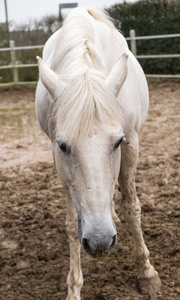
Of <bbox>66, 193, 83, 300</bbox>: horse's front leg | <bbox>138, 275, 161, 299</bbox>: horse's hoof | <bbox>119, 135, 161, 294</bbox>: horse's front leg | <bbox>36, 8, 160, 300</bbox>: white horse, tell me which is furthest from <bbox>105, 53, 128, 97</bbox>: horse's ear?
<bbox>138, 275, 161, 299</bbox>: horse's hoof

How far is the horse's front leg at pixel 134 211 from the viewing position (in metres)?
2.82

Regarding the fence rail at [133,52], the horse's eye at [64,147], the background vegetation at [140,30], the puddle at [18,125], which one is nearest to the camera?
the horse's eye at [64,147]

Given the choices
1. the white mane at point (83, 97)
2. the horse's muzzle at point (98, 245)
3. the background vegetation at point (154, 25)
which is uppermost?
the white mane at point (83, 97)

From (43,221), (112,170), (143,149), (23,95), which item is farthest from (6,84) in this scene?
(112,170)

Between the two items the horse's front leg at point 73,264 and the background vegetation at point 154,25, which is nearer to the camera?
the horse's front leg at point 73,264

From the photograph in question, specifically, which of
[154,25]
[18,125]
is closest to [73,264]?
[18,125]

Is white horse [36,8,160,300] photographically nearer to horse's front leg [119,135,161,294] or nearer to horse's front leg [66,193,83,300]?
horse's front leg [66,193,83,300]

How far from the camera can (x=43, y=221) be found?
3988 millimetres

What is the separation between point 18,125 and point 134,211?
5.73 m

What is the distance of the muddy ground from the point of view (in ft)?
9.54

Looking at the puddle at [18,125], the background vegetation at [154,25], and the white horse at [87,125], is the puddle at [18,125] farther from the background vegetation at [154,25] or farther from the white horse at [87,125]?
the white horse at [87,125]

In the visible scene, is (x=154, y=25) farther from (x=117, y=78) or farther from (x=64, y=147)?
(x=64, y=147)

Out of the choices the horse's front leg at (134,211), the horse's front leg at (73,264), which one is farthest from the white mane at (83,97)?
the horse's front leg at (73,264)

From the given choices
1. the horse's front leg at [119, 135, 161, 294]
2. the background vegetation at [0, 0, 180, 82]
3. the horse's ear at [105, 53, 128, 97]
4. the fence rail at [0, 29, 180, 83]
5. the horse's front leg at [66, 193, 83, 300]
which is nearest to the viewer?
the horse's ear at [105, 53, 128, 97]
